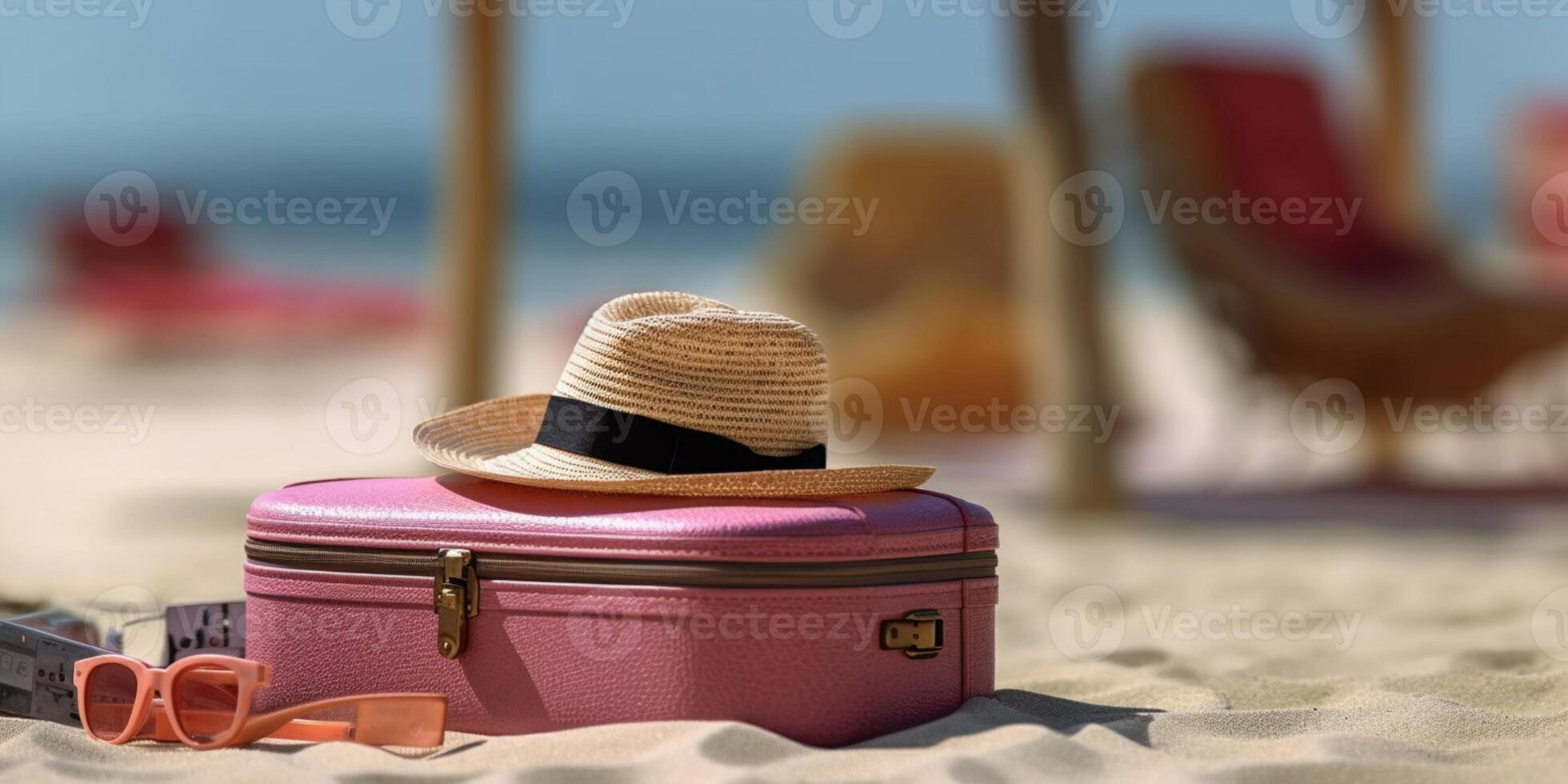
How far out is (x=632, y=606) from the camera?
1.99 m

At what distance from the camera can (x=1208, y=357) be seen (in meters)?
12.9

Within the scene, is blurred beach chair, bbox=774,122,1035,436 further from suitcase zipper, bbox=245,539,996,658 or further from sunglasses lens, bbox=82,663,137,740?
sunglasses lens, bbox=82,663,137,740

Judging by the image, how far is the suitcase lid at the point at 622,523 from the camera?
6.47ft

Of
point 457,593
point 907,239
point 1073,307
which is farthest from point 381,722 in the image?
point 907,239

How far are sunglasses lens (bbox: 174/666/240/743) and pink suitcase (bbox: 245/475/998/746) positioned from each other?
0.38 feet

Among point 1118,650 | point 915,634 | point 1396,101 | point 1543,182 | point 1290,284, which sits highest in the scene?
point 1543,182

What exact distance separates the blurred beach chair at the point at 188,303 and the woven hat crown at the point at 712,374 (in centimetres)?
1622

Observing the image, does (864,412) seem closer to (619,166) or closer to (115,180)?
(619,166)

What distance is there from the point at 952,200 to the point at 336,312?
1035 centimetres

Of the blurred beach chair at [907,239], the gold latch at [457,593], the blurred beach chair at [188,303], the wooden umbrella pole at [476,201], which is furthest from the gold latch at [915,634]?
the blurred beach chair at [188,303]

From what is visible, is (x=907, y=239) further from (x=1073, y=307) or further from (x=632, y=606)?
(x=632, y=606)

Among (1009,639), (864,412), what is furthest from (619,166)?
(1009,639)

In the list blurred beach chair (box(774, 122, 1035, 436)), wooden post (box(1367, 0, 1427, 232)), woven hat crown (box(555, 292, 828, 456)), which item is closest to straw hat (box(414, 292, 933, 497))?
woven hat crown (box(555, 292, 828, 456))

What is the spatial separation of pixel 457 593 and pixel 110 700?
49 centimetres
